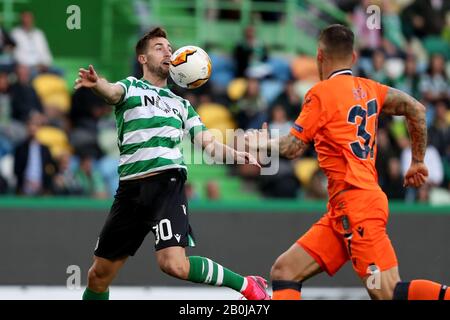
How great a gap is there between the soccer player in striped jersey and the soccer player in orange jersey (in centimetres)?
52

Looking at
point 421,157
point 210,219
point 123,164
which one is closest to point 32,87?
point 210,219

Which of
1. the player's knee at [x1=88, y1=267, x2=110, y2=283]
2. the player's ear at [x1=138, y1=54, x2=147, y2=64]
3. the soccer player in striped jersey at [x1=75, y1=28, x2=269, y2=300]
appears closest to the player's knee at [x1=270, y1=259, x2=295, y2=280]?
the soccer player in striped jersey at [x1=75, y1=28, x2=269, y2=300]

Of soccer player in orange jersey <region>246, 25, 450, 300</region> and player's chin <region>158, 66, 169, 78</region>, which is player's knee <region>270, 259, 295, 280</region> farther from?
player's chin <region>158, 66, 169, 78</region>

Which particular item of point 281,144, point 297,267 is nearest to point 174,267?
point 297,267

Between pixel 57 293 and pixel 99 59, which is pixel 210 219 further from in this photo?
pixel 99 59

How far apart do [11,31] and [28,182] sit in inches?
124

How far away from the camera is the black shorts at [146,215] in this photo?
781 centimetres

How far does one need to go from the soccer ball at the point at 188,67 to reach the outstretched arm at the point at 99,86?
0.42 m

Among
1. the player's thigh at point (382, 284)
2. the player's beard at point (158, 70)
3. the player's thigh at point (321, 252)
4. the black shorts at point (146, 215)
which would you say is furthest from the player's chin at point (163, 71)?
the player's thigh at point (382, 284)

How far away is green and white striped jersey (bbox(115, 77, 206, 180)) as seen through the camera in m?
7.90

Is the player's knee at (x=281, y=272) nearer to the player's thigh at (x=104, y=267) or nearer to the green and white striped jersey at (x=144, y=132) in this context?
the green and white striped jersey at (x=144, y=132)

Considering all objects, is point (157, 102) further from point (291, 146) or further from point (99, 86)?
point (291, 146)

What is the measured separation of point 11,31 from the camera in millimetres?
15258

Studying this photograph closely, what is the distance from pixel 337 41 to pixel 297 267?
5.44ft
